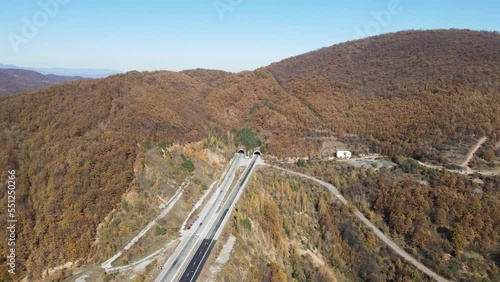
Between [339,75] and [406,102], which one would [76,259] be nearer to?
[406,102]

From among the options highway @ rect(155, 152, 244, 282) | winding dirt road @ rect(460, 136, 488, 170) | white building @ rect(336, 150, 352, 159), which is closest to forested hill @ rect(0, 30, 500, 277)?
winding dirt road @ rect(460, 136, 488, 170)

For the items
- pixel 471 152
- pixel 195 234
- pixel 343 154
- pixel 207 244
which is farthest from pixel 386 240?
pixel 195 234

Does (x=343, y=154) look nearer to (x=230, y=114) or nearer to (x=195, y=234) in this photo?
(x=230, y=114)

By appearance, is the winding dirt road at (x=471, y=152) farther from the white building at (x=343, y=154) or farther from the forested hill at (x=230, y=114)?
the white building at (x=343, y=154)

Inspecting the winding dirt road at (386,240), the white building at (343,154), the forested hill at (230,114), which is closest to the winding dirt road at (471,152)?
the forested hill at (230,114)

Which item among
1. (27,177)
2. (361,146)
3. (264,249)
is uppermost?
(361,146)

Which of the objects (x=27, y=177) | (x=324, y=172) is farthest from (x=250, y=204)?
(x=27, y=177)

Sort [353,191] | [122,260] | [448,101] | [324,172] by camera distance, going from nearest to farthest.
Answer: [122,260] < [353,191] < [324,172] < [448,101]
